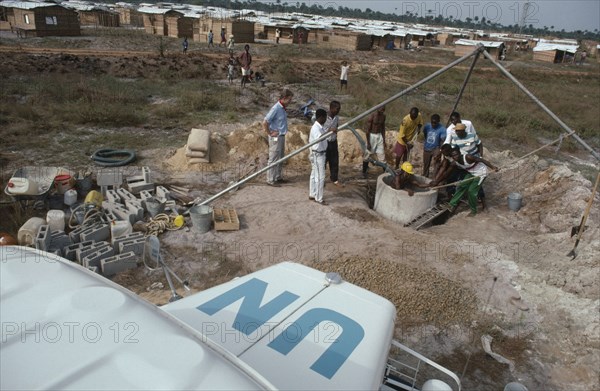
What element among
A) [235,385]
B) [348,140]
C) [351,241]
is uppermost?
[235,385]

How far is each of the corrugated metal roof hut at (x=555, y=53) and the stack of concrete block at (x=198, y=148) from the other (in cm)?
4812

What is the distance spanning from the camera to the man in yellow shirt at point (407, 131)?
8.76m

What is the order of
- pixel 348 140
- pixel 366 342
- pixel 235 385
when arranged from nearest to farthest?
pixel 235 385 → pixel 366 342 → pixel 348 140

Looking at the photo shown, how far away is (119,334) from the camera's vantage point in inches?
66.6

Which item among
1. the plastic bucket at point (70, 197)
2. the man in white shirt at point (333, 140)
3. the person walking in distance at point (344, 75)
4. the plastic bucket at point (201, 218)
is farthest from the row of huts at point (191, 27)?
the plastic bucket at point (201, 218)

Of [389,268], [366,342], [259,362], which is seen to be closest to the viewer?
[259,362]

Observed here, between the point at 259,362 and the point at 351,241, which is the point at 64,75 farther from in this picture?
the point at 259,362

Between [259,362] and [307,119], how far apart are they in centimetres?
1213

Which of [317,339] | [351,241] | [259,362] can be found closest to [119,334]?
[259,362]

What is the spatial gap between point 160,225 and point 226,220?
3.42ft

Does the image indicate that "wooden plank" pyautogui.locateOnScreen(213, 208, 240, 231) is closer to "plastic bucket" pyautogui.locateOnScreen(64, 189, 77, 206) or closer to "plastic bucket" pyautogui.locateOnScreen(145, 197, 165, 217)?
"plastic bucket" pyautogui.locateOnScreen(145, 197, 165, 217)

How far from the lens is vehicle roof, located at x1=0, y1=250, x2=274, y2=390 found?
148cm

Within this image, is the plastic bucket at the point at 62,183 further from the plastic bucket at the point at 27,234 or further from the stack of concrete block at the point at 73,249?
the stack of concrete block at the point at 73,249

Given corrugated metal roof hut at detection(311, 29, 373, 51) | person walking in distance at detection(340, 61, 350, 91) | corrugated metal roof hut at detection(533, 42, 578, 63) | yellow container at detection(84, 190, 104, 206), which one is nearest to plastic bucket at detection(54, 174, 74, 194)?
yellow container at detection(84, 190, 104, 206)
